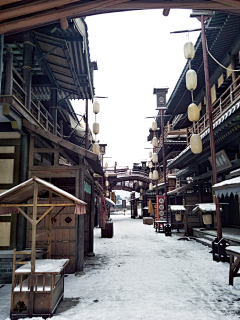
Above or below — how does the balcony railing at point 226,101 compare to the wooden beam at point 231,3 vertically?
above

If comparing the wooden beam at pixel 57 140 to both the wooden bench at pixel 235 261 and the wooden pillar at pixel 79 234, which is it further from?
the wooden bench at pixel 235 261

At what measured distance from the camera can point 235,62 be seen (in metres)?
12.6

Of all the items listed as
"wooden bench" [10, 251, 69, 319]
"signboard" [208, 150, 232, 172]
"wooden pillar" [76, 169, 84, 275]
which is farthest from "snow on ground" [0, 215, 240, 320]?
"signboard" [208, 150, 232, 172]

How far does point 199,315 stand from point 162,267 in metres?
4.01

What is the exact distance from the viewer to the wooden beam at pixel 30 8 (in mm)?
4238

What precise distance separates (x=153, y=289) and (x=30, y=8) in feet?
21.6

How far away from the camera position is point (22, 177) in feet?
26.2

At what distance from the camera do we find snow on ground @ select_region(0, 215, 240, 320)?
16.2 ft

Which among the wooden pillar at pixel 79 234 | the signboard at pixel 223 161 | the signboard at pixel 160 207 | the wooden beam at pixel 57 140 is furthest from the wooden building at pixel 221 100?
the wooden pillar at pixel 79 234

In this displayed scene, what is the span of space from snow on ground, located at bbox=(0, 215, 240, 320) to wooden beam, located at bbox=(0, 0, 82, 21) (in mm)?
5451

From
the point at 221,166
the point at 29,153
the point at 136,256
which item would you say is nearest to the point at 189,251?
the point at 136,256

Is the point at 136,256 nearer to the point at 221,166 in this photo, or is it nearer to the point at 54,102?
the point at 221,166

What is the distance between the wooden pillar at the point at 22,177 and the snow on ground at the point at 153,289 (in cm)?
183

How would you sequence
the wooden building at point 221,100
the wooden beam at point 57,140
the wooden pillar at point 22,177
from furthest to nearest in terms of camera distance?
the wooden building at point 221,100
the wooden beam at point 57,140
the wooden pillar at point 22,177
